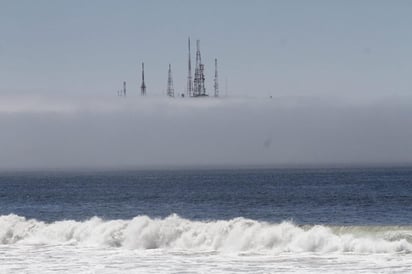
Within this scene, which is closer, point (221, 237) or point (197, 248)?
point (197, 248)

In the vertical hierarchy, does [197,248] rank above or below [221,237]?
below

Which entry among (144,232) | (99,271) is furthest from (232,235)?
(99,271)

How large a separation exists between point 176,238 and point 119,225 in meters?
3.88

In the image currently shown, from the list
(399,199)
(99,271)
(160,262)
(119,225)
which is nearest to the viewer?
(99,271)

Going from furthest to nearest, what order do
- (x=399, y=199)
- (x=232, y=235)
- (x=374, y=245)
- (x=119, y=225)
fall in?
(x=399, y=199)
(x=119, y=225)
(x=232, y=235)
(x=374, y=245)

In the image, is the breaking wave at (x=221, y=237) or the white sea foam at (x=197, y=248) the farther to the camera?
the breaking wave at (x=221, y=237)

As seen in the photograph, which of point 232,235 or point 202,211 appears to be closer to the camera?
point 232,235

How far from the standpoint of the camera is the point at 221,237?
41.5m

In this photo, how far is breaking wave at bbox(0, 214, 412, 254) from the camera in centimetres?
3869

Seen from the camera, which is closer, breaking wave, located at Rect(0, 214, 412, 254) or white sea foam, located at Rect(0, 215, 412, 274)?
white sea foam, located at Rect(0, 215, 412, 274)

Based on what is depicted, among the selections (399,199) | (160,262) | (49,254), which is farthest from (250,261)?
(399,199)

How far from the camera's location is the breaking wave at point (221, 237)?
127 ft

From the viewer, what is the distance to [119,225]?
145 feet

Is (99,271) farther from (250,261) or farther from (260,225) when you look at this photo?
(260,225)
